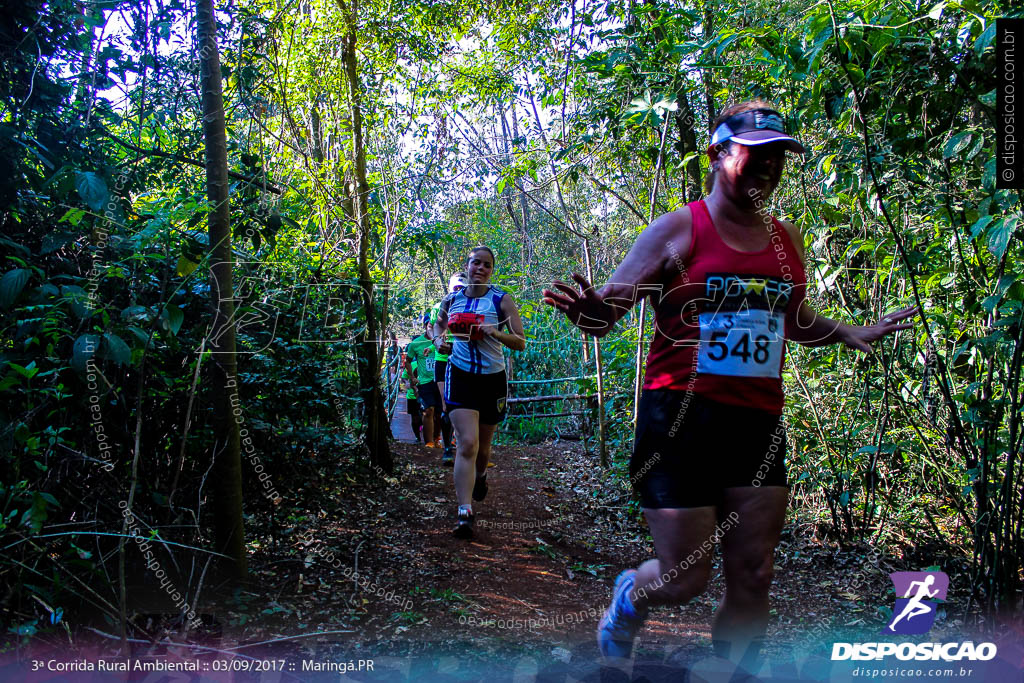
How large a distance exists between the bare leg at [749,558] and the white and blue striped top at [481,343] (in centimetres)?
251

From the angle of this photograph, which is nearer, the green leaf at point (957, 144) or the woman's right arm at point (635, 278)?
the woman's right arm at point (635, 278)

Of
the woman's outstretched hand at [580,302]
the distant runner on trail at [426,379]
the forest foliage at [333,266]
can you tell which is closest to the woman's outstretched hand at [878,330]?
the forest foliage at [333,266]

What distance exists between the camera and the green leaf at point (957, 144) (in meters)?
2.78

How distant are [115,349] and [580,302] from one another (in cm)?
149

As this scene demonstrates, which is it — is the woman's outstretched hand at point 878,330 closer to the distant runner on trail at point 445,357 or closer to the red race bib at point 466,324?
the red race bib at point 466,324

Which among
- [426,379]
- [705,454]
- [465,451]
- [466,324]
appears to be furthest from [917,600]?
[426,379]

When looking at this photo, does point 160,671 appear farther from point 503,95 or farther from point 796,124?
point 503,95

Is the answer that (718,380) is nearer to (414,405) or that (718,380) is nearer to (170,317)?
(170,317)

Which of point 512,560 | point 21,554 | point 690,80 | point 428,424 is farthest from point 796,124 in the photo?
point 428,424

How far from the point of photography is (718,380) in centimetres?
214

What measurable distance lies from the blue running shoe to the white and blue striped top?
225 cm

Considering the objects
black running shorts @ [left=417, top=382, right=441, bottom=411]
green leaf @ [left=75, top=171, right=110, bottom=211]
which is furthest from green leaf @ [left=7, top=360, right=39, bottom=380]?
black running shorts @ [left=417, top=382, right=441, bottom=411]

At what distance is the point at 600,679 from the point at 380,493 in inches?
116

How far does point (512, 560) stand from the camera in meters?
4.16
